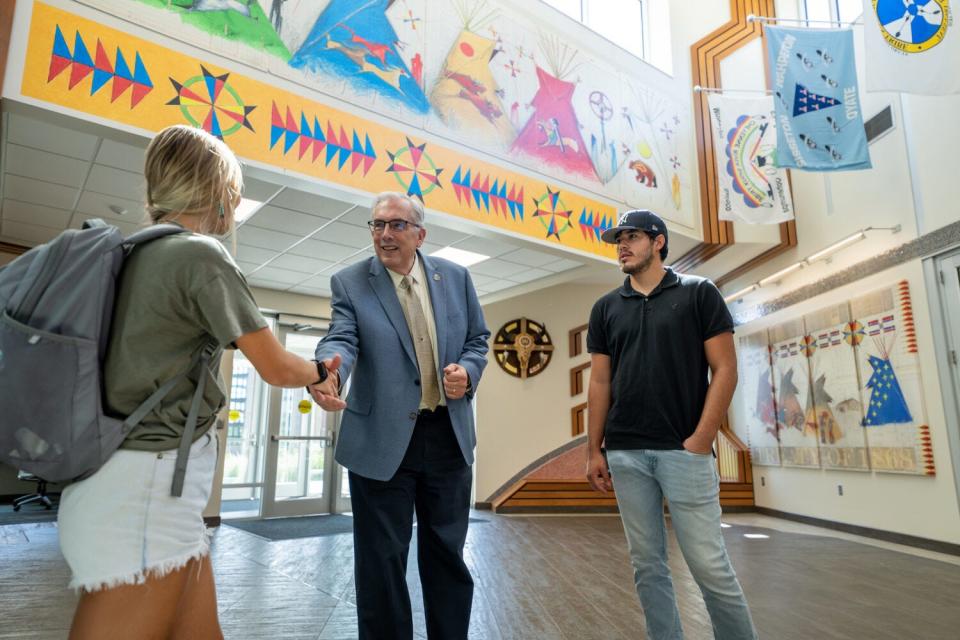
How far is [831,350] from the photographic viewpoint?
640cm

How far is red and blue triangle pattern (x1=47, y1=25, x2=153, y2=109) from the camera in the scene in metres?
3.61

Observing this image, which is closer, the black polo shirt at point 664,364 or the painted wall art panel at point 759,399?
the black polo shirt at point 664,364

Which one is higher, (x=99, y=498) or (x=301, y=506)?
(x=99, y=498)

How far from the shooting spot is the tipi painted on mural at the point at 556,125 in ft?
20.9

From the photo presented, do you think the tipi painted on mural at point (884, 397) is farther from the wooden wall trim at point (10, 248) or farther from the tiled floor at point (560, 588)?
the wooden wall trim at point (10, 248)

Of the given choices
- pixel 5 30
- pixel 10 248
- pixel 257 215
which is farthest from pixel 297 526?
pixel 5 30

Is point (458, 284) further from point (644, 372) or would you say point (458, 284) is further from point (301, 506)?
point (301, 506)

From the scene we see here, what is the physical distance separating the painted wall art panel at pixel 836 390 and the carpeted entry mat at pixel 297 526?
12.9 feet

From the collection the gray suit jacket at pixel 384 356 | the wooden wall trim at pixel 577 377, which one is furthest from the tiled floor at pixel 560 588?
the wooden wall trim at pixel 577 377

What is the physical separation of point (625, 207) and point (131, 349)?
21.9ft

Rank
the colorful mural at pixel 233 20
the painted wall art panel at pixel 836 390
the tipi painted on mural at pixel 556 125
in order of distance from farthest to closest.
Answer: the tipi painted on mural at pixel 556 125 → the painted wall art panel at pixel 836 390 → the colorful mural at pixel 233 20

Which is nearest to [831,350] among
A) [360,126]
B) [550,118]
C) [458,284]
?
[550,118]

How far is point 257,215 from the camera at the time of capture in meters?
5.53

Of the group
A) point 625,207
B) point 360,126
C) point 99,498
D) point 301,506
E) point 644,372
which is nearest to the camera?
point 99,498
